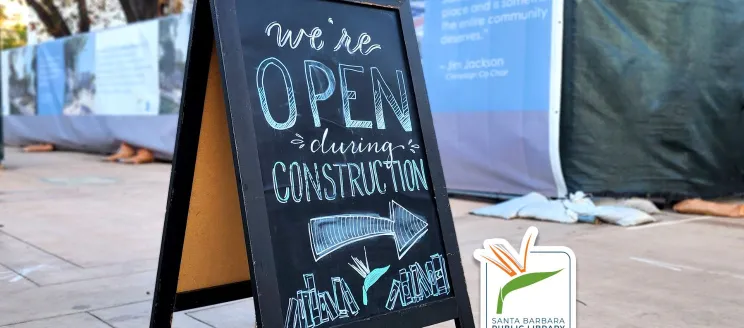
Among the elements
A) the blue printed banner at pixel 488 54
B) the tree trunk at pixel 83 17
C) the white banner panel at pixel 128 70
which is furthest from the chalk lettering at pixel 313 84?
the tree trunk at pixel 83 17

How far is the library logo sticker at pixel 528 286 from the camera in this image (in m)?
2.62

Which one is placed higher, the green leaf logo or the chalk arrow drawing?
the chalk arrow drawing

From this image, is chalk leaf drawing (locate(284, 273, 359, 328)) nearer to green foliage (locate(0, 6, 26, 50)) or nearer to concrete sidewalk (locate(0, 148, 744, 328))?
concrete sidewalk (locate(0, 148, 744, 328))

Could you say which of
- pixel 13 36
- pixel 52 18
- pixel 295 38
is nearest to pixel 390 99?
pixel 295 38

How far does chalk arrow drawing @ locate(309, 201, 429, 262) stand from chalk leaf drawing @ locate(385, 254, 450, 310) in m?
0.09

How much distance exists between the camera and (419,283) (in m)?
3.16

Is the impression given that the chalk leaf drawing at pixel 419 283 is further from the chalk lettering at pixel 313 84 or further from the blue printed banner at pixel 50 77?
the blue printed banner at pixel 50 77

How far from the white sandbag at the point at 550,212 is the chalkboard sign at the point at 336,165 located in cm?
404

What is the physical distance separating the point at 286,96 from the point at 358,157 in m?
0.41

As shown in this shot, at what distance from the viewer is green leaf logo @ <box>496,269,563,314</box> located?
2.64 meters

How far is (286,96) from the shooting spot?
9.79 ft

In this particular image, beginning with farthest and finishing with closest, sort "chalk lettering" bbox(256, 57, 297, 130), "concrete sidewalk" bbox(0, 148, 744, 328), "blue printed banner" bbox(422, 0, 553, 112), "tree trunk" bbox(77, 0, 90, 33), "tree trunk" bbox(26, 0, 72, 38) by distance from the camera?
"tree trunk" bbox(26, 0, 72, 38)
"tree trunk" bbox(77, 0, 90, 33)
"blue printed banner" bbox(422, 0, 553, 112)
"concrete sidewalk" bbox(0, 148, 744, 328)
"chalk lettering" bbox(256, 57, 297, 130)

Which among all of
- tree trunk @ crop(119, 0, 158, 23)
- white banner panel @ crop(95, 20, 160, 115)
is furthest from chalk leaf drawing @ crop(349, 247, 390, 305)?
tree trunk @ crop(119, 0, 158, 23)

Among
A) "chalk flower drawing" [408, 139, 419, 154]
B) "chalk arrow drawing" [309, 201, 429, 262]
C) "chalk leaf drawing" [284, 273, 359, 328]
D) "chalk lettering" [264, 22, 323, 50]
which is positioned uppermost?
"chalk lettering" [264, 22, 323, 50]
